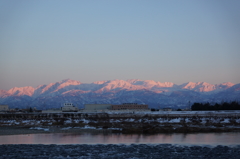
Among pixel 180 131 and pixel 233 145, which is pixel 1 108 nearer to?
pixel 180 131

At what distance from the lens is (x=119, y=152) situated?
24172 mm

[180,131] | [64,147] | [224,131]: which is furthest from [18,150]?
[224,131]

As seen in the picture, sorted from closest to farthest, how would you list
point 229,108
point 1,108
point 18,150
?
point 18,150
point 229,108
point 1,108

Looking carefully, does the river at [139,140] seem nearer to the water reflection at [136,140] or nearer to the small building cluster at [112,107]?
the water reflection at [136,140]

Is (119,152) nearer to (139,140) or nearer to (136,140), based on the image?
(136,140)

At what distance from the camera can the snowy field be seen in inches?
885

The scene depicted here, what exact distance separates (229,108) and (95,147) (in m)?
77.6

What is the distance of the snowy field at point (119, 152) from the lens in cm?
2248

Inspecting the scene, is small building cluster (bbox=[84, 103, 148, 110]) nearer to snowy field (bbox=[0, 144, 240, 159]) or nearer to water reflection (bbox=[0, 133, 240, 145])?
water reflection (bbox=[0, 133, 240, 145])

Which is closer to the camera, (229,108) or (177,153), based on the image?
(177,153)

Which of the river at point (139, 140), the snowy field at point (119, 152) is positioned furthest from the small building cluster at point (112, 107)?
the snowy field at point (119, 152)

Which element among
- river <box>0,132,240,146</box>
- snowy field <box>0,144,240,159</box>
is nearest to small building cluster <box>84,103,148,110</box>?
river <box>0,132,240,146</box>

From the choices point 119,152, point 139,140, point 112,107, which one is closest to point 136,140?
point 139,140

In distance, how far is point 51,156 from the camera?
22.5m
